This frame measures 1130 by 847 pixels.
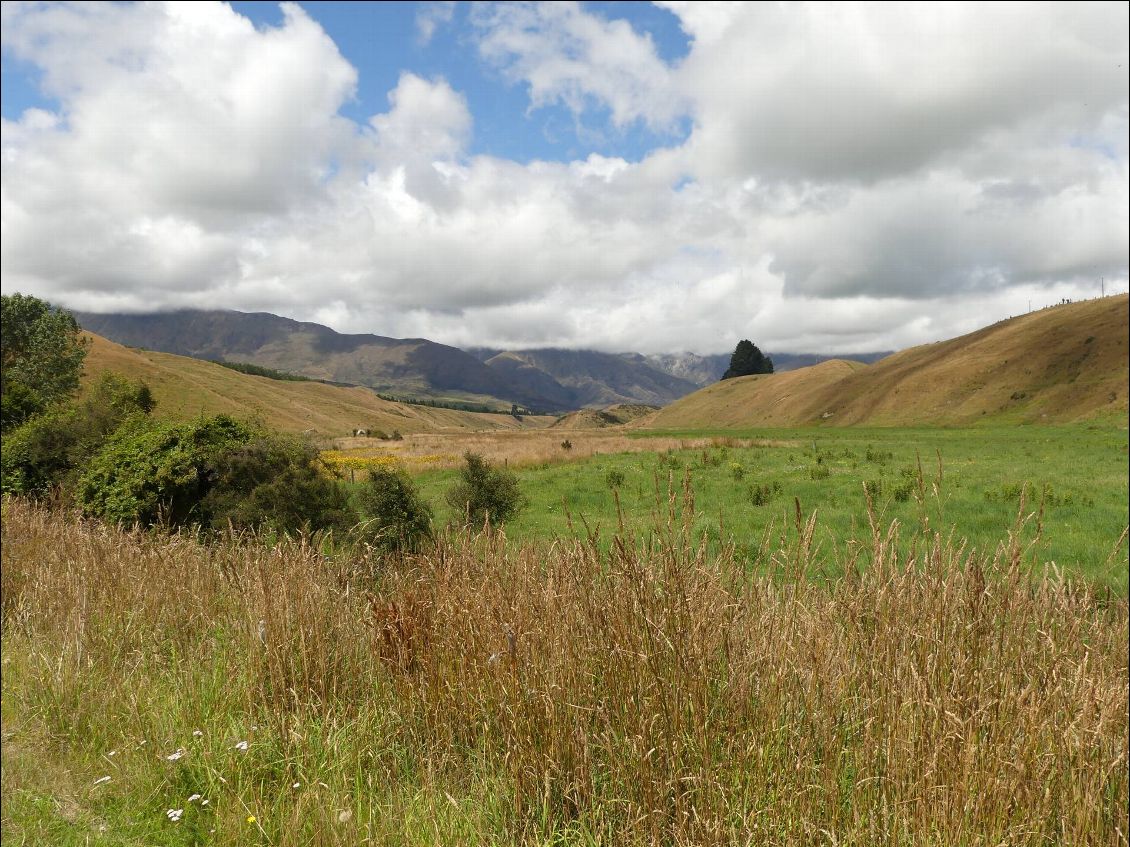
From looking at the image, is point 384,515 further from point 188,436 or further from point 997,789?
point 997,789

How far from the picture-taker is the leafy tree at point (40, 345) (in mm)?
49281

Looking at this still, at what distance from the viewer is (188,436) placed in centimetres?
1097

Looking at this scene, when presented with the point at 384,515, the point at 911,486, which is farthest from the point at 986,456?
the point at 384,515

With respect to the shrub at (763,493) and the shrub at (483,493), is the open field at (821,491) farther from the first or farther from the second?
the shrub at (483,493)

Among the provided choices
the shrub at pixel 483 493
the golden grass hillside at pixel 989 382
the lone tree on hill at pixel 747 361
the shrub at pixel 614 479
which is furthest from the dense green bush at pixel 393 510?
the lone tree on hill at pixel 747 361

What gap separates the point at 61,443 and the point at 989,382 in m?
110

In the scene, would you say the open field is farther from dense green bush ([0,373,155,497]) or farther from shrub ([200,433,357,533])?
dense green bush ([0,373,155,497])

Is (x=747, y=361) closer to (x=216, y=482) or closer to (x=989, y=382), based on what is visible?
(x=989, y=382)

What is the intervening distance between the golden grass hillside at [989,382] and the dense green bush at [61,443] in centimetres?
8948

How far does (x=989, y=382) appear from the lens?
93.8 metres

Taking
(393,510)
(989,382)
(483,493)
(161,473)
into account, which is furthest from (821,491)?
(989,382)

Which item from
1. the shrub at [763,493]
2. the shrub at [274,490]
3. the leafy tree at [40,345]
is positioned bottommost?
the shrub at [763,493]

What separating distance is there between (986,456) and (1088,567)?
1058 inches

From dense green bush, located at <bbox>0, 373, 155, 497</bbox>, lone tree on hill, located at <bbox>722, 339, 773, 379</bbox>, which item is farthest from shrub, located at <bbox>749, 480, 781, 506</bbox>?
lone tree on hill, located at <bbox>722, 339, 773, 379</bbox>
